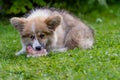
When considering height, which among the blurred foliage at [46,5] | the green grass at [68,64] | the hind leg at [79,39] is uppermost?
the blurred foliage at [46,5]

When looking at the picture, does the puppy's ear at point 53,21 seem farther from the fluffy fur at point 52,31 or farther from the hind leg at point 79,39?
the hind leg at point 79,39

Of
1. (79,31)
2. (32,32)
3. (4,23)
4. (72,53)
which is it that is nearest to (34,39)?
(32,32)

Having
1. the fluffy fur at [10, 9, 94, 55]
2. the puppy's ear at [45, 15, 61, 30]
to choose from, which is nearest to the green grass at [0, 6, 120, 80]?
the fluffy fur at [10, 9, 94, 55]

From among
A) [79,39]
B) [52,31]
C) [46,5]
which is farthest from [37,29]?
[46,5]

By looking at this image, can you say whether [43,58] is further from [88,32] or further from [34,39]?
[88,32]

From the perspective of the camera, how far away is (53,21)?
383 inches

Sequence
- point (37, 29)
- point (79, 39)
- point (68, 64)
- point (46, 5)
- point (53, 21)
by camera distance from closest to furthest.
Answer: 1. point (68, 64)
2. point (37, 29)
3. point (53, 21)
4. point (79, 39)
5. point (46, 5)

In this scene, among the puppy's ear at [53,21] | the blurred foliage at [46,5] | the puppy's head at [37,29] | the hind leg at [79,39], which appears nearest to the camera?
the puppy's head at [37,29]

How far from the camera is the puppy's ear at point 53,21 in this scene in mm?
9688

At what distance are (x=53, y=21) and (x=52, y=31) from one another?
22 centimetres

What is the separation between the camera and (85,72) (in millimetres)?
7637

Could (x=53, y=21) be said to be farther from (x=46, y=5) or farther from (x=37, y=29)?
(x=46, y=5)

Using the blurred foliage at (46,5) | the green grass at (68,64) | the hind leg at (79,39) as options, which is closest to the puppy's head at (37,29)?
the green grass at (68,64)

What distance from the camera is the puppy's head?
30.8 feet
